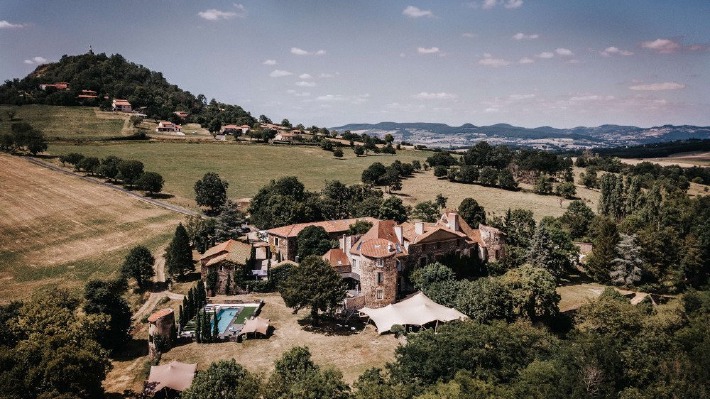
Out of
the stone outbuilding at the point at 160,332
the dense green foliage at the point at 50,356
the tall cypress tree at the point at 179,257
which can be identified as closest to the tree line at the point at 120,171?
the tall cypress tree at the point at 179,257

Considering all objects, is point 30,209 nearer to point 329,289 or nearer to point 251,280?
point 251,280

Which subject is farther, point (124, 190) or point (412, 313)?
point (124, 190)

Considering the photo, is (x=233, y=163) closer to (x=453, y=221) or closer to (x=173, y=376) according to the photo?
(x=453, y=221)

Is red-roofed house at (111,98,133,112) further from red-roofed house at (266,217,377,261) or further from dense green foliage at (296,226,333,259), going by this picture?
dense green foliage at (296,226,333,259)

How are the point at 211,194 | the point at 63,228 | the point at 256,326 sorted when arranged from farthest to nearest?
the point at 211,194 → the point at 63,228 → the point at 256,326

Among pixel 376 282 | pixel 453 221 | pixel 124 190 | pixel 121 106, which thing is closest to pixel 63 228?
pixel 124 190

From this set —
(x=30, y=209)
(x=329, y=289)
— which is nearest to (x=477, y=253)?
(x=329, y=289)

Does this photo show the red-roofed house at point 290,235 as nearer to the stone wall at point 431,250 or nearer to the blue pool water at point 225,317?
the blue pool water at point 225,317

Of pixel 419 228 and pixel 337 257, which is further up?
pixel 419 228
